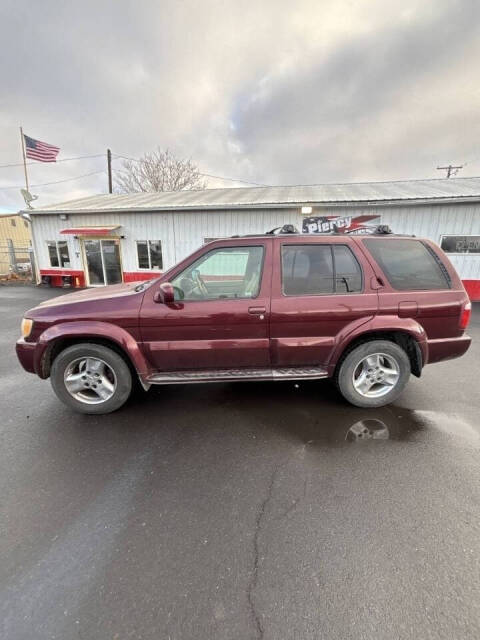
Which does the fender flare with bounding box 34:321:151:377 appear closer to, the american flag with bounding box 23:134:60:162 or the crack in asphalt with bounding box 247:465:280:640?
the crack in asphalt with bounding box 247:465:280:640

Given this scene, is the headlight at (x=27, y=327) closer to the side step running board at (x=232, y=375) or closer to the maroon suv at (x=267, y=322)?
the maroon suv at (x=267, y=322)

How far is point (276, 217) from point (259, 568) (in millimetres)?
10826

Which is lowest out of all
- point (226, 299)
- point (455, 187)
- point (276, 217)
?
point (226, 299)

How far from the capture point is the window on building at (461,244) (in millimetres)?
9812

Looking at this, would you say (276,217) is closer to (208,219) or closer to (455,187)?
(208,219)

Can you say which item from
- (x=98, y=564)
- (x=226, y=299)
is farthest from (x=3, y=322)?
(x=98, y=564)

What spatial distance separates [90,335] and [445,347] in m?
3.89

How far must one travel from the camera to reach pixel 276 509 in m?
2.00

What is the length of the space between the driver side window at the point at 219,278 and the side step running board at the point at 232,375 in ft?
2.70

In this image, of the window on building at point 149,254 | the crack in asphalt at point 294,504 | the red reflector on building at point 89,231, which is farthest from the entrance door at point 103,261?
the crack in asphalt at point 294,504

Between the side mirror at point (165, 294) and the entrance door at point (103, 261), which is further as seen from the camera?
the entrance door at point (103, 261)

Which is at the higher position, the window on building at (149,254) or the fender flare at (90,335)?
the window on building at (149,254)

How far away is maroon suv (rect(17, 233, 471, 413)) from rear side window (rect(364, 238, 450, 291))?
1 cm

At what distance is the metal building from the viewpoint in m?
9.88
